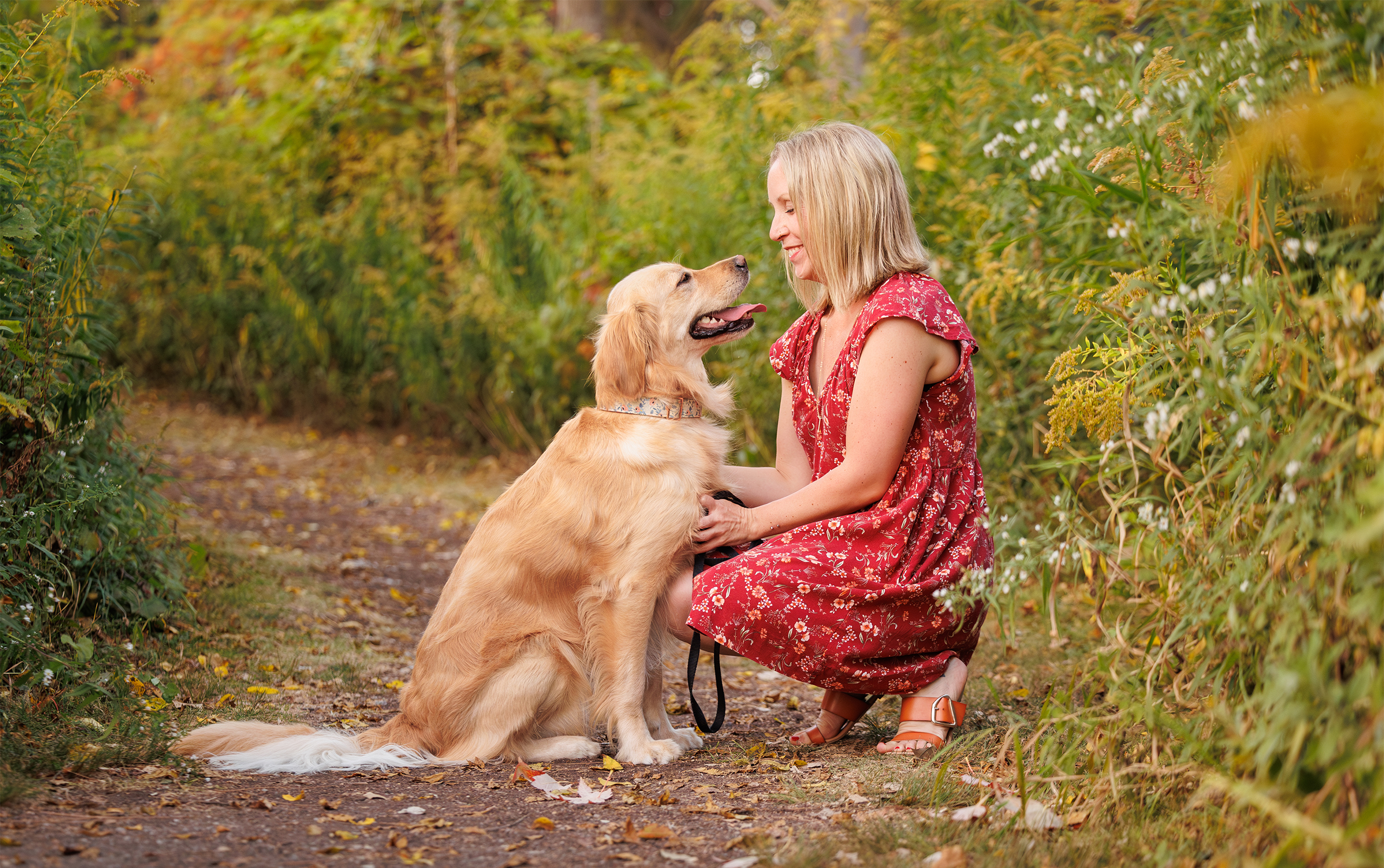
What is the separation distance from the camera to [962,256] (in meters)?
4.94

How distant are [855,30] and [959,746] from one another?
8227 millimetres

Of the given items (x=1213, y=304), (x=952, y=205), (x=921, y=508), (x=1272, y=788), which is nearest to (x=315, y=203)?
(x=952, y=205)

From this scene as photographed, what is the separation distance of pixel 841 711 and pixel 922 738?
11.8 inches

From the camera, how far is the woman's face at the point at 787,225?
322cm

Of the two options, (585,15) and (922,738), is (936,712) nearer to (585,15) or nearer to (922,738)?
(922,738)

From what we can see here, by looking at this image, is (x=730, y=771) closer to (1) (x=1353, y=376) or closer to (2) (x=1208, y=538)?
(2) (x=1208, y=538)

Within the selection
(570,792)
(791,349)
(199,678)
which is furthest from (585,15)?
(570,792)

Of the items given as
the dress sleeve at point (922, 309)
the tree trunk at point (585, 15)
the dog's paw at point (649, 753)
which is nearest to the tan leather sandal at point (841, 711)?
the dog's paw at point (649, 753)

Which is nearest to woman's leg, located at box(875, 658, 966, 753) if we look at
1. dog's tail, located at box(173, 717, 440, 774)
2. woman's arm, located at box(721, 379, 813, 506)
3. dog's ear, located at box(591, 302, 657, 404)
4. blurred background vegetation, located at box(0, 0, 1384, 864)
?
blurred background vegetation, located at box(0, 0, 1384, 864)

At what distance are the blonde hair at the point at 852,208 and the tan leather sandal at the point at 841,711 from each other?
3.92ft

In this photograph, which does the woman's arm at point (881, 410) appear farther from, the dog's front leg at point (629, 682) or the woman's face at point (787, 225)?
the dog's front leg at point (629, 682)

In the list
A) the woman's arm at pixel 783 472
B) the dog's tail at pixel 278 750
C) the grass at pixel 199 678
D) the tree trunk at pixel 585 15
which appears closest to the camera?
the grass at pixel 199 678

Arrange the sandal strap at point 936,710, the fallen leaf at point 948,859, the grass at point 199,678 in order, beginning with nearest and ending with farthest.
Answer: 1. the fallen leaf at point 948,859
2. the grass at point 199,678
3. the sandal strap at point 936,710

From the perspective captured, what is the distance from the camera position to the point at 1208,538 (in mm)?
2281
